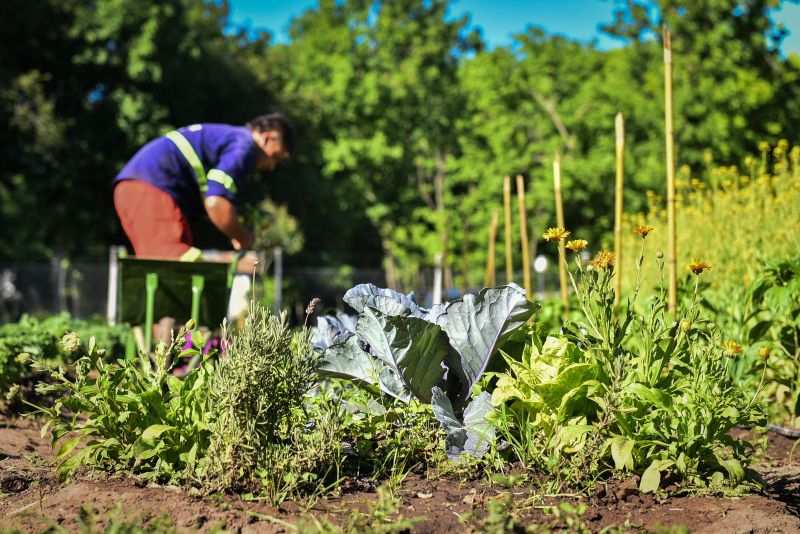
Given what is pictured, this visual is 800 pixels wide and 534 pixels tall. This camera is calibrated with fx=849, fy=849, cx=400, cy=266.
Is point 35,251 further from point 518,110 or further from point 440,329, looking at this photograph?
point 440,329

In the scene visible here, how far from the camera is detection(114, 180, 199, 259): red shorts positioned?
16.9 feet

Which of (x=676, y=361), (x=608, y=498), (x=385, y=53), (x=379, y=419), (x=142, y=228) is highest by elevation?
(x=385, y=53)

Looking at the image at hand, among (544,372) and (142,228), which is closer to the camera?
(544,372)

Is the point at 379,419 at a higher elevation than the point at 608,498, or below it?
higher

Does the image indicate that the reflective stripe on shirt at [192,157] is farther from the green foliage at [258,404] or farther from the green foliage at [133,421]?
the green foliage at [258,404]

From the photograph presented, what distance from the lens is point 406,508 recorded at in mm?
2352

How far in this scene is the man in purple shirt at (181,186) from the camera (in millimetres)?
5086

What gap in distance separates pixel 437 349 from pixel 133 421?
40.4 inches

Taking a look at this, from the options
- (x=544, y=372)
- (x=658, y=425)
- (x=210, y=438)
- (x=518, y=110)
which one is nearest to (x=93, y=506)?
(x=210, y=438)

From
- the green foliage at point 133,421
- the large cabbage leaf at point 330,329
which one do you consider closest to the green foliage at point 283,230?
the large cabbage leaf at point 330,329

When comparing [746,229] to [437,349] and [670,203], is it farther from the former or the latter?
[437,349]

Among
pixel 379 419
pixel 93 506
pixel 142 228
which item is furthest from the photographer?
pixel 142 228

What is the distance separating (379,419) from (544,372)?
1.91 ft

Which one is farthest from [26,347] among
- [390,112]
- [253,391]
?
[390,112]
